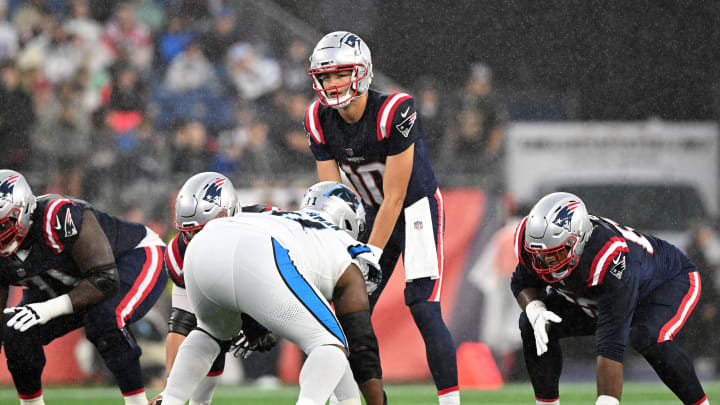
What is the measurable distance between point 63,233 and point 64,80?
579cm

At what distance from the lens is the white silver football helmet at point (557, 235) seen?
473cm

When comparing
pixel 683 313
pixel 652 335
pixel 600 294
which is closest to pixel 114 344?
pixel 600 294

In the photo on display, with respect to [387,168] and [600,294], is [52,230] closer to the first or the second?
[387,168]

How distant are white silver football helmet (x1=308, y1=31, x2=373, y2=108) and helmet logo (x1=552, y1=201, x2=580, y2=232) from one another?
1.20 meters

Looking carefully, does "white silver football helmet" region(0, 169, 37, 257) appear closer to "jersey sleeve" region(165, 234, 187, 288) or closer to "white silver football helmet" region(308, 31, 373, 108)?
"jersey sleeve" region(165, 234, 187, 288)

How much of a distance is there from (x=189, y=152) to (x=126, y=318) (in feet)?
14.6

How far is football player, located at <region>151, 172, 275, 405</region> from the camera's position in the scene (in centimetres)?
494

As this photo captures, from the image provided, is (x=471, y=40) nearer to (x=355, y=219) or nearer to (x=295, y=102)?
(x=295, y=102)

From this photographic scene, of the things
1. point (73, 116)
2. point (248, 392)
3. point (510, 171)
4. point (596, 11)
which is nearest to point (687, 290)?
point (248, 392)

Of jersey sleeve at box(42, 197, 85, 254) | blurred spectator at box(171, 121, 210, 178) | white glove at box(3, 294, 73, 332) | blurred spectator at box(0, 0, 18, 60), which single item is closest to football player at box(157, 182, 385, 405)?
white glove at box(3, 294, 73, 332)

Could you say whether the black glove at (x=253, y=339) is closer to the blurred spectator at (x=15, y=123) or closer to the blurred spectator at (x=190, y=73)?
the blurred spectator at (x=15, y=123)

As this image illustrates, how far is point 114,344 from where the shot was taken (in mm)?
5410

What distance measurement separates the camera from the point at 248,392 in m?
8.24

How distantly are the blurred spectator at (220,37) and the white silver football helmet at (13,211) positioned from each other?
6130 millimetres
